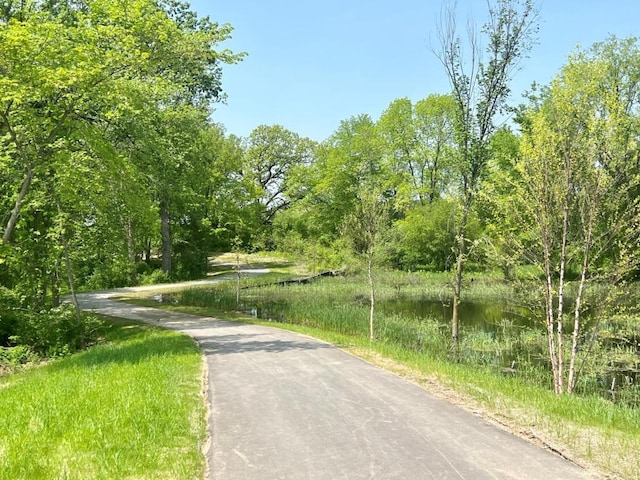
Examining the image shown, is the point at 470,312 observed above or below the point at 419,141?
below

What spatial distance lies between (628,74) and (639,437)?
36390 millimetres

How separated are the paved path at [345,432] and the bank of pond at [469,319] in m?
4.54

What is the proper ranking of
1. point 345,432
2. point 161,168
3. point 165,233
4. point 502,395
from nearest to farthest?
point 345,432, point 502,395, point 161,168, point 165,233

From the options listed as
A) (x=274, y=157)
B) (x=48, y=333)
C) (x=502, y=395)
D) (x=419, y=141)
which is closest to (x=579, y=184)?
(x=502, y=395)

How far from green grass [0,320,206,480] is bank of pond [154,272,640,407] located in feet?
24.6

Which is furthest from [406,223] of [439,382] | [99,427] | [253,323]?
[99,427]

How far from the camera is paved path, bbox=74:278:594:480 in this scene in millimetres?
5086

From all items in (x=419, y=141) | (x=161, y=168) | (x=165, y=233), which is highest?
(x=419, y=141)

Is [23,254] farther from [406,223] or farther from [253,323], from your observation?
[406,223]

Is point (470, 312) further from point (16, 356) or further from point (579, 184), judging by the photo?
point (16, 356)

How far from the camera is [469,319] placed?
2283 cm

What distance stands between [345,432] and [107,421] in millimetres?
2871

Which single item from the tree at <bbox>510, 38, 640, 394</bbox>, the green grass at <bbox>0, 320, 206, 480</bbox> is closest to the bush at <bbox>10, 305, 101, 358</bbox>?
the green grass at <bbox>0, 320, 206, 480</bbox>

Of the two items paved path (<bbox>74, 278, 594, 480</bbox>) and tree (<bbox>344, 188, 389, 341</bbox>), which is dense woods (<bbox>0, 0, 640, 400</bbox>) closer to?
tree (<bbox>344, 188, 389, 341</bbox>)
